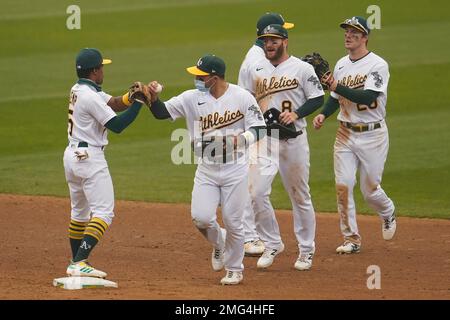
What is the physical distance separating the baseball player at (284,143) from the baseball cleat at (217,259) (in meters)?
0.50

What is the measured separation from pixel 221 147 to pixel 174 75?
10.1m

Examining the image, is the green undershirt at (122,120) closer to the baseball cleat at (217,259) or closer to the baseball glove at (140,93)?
the baseball glove at (140,93)

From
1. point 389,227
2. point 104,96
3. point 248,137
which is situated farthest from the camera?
point 389,227

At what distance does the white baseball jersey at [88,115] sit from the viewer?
8594 millimetres

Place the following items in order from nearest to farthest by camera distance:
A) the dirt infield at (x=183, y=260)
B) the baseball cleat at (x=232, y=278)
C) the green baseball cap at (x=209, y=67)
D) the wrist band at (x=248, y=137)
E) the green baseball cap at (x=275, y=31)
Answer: the dirt infield at (x=183, y=260) → the wrist band at (x=248, y=137) → the green baseball cap at (x=209, y=67) → the baseball cleat at (x=232, y=278) → the green baseball cap at (x=275, y=31)

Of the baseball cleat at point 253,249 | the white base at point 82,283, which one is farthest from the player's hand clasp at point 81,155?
the baseball cleat at point 253,249

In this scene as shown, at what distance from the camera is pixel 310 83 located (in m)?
9.41

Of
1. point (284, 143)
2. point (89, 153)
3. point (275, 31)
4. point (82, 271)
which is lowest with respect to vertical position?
point (82, 271)

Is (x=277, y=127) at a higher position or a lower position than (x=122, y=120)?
higher

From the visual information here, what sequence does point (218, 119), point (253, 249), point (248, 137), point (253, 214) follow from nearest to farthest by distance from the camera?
point (248, 137) → point (218, 119) → point (253, 249) → point (253, 214)

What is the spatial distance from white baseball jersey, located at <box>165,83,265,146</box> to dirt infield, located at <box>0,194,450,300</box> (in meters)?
1.27

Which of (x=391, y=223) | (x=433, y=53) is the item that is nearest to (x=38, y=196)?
(x=391, y=223)

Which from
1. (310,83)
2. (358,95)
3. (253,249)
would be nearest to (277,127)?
(310,83)

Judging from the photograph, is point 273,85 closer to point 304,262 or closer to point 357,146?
point 357,146
